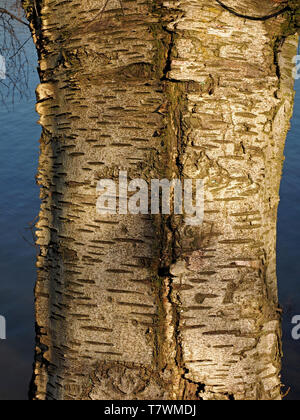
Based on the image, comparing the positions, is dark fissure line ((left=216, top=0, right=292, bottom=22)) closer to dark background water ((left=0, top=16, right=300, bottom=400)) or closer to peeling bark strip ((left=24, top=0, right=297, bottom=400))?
peeling bark strip ((left=24, top=0, right=297, bottom=400))

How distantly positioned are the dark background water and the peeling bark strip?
5825mm

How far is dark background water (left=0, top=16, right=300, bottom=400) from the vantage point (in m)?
7.75

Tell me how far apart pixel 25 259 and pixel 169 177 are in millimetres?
9167

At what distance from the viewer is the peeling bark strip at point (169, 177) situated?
1152 millimetres

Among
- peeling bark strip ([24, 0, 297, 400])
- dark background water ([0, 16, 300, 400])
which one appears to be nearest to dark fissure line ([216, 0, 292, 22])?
peeling bark strip ([24, 0, 297, 400])

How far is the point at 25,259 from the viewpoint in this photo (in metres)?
9.80

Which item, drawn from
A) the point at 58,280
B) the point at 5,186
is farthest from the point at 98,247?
the point at 5,186

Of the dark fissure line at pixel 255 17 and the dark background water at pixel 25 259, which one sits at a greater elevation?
the dark fissure line at pixel 255 17

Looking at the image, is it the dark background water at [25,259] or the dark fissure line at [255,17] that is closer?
the dark fissure line at [255,17]

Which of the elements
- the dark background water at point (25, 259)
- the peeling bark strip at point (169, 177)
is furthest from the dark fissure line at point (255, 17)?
the dark background water at point (25, 259)

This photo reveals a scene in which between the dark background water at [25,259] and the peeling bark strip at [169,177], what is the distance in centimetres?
583

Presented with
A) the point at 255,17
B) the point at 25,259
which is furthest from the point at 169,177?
the point at 25,259

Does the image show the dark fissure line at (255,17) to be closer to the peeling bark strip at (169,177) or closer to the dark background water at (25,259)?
the peeling bark strip at (169,177)

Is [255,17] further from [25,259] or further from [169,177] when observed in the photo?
[25,259]
